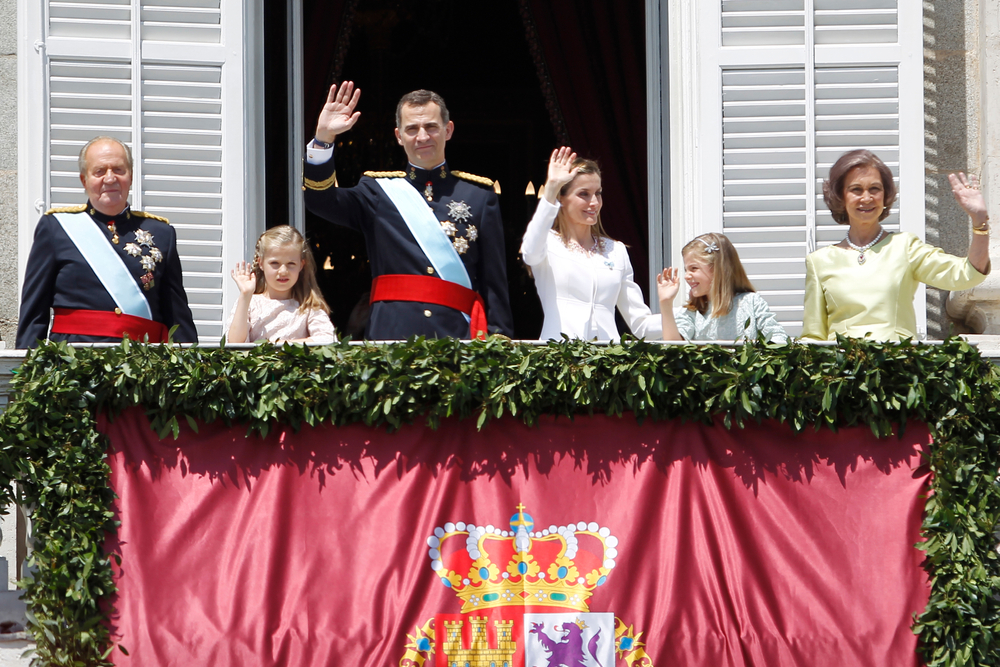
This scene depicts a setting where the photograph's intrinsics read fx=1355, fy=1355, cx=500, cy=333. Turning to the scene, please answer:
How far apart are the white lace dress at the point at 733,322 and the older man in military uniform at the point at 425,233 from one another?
2.30 feet

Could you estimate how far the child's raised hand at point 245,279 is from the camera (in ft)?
16.5

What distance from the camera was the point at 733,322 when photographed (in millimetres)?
5090

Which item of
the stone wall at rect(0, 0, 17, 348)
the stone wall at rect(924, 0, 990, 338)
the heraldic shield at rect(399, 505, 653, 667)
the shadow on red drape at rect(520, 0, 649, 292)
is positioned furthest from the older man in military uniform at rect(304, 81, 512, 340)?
the shadow on red drape at rect(520, 0, 649, 292)

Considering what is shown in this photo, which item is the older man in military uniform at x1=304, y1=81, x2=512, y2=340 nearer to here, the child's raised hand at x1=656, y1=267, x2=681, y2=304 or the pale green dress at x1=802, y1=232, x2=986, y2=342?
the child's raised hand at x1=656, y1=267, x2=681, y2=304

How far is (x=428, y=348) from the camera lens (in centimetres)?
444

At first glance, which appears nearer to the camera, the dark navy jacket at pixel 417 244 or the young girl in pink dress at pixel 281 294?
the dark navy jacket at pixel 417 244

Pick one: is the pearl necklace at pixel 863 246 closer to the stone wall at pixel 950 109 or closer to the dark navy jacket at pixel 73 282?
the stone wall at pixel 950 109

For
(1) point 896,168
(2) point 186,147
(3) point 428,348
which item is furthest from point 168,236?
(1) point 896,168

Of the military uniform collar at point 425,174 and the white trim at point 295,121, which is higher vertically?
the white trim at point 295,121

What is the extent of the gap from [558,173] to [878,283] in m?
1.22

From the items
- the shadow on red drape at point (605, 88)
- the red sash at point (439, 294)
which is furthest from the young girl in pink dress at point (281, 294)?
the shadow on red drape at point (605, 88)

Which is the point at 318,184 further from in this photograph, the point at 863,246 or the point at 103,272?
the point at 863,246

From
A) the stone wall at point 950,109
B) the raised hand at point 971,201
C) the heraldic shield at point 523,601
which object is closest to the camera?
the heraldic shield at point 523,601

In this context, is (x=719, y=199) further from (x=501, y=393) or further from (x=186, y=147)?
(x=186, y=147)
